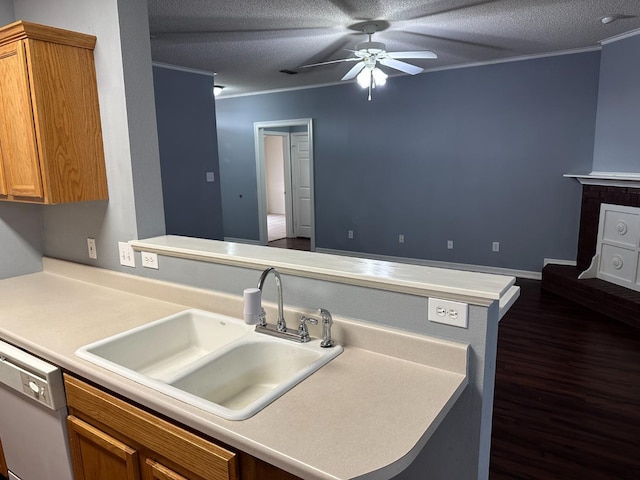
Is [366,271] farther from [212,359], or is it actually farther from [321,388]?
[212,359]

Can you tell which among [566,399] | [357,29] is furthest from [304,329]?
[357,29]

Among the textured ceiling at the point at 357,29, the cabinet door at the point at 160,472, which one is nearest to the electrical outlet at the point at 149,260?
the cabinet door at the point at 160,472

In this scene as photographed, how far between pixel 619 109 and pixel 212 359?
474 centimetres

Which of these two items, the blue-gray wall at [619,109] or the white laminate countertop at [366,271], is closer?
the white laminate countertop at [366,271]

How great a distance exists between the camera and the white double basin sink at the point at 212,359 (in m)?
1.37

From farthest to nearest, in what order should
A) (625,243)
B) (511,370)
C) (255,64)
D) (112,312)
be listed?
(255,64) < (625,243) < (511,370) < (112,312)

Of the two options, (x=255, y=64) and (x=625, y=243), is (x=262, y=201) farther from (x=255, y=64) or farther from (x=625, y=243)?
(x=625, y=243)

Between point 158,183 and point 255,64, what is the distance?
3.23 metres

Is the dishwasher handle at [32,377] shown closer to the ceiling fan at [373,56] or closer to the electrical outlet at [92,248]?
the electrical outlet at [92,248]

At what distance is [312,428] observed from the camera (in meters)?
1.12

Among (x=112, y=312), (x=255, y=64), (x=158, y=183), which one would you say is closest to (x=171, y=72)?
(x=255, y=64)

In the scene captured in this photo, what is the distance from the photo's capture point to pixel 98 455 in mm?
1535

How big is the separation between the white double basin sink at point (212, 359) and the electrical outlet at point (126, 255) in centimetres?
52

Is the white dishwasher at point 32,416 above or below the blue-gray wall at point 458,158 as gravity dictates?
below
